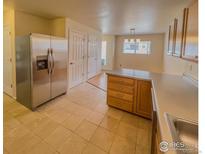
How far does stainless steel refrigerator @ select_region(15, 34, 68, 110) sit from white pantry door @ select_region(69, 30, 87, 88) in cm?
87

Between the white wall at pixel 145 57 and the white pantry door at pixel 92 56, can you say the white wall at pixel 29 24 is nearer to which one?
the white pantry door at pixel 92 56

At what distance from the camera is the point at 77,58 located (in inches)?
213

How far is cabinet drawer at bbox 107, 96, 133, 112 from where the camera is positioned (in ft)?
10.5

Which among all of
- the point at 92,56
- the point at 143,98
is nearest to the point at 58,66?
the point at 143,98

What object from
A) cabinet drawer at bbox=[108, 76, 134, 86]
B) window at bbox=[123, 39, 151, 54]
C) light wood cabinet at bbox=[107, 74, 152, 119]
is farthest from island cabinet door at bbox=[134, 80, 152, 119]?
window at bbox=[123, 39, 151, 54]

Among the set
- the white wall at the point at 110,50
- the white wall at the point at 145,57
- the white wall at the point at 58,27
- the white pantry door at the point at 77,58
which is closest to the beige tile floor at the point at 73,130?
the white pantry door at the point at 77,58

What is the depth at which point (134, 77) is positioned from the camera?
3.00m

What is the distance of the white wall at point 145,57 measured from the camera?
25.9 ft

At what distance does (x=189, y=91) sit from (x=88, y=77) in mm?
4976

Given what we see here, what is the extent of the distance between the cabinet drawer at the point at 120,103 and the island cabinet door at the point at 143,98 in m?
0.19

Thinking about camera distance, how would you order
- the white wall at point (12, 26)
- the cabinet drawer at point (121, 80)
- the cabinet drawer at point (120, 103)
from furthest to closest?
the white wall at point (12, 26), the cabinet drawer at point (120, 103), the cabinet drawer at point (121, 80)

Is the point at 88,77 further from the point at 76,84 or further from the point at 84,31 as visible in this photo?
the point at 84,31

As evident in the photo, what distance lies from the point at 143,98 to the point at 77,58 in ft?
10.6

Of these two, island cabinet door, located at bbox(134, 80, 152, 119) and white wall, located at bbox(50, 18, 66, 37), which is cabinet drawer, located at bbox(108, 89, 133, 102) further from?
white wall, located at bbox(50, 18, 66, 37)
